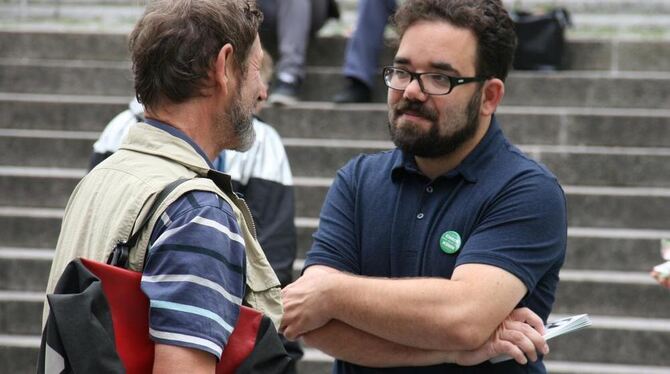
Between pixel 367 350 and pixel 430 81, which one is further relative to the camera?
pixel 430 81

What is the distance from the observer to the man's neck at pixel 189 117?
89.0 inches

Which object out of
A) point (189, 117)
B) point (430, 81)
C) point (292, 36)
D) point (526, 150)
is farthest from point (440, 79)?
point (292, 36)

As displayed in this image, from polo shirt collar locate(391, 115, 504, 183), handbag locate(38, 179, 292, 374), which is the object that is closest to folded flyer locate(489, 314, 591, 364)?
polo shirt collar locate(391, 115, 504, 183)

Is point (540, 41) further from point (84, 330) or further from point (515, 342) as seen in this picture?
point (84, 330)

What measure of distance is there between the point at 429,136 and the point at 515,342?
59 centimetres

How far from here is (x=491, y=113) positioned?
3.05m

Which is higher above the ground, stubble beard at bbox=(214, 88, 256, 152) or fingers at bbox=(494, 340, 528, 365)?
stubble beard at bbox=(214, 88, 256, 152)

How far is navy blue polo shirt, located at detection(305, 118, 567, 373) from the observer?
2801mm

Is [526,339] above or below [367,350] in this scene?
above

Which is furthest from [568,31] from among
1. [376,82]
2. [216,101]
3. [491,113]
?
[216,101]

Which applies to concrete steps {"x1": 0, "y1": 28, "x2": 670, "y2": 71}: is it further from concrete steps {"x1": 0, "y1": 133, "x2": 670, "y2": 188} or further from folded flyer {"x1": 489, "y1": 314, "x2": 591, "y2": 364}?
folded flyer {"x1": 489, "y1": 314, "x2": 591, "y2": 364}

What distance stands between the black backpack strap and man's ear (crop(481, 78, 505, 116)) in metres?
1.17

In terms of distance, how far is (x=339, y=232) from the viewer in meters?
3.01

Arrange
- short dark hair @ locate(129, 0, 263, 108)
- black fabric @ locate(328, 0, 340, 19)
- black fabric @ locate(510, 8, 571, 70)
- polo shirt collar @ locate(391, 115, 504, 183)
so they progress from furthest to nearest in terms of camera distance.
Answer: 1. black fabric @ locate(328, 0, 340, 19)
2. black fabric @ locate(510, 8, 571, 70)
3. polo shirt collar @ locate(391, 115, 504, 183)
4. short dark hair @ locate(129, 0, 263, 108)
